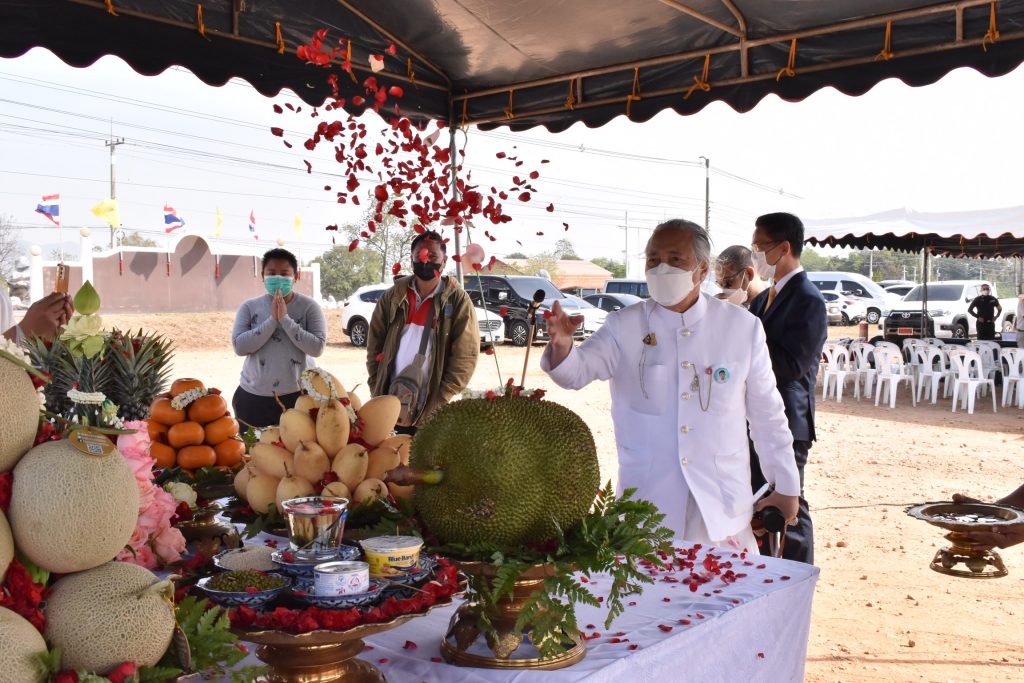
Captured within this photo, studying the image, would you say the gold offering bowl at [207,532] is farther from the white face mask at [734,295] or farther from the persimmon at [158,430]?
the white face mask at [734,295]

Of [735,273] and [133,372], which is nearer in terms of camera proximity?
[133,372]

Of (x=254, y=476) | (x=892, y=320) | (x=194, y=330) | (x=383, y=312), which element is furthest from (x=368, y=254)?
(x=254, y=476)

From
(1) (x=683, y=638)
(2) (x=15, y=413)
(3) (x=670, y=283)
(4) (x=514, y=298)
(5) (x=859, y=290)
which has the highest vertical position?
(5) (x=859, y=290)

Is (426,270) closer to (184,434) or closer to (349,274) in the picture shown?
(184,434)

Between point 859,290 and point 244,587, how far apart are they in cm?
3269

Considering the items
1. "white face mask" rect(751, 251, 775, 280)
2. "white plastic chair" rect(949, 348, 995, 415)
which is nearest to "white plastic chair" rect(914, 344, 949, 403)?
"white plastic chair" rect(949, 348, 995, 415)

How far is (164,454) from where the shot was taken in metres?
2.49

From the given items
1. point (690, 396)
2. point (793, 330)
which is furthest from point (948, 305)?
point (690, 396)

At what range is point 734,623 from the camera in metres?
1.76

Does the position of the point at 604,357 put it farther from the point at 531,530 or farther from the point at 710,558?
the point at 531,530

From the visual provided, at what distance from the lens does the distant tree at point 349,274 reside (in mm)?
48531

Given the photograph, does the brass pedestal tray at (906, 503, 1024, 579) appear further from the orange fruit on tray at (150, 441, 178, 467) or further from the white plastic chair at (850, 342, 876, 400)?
the white plastic chair at (850, 342, 876, 400)

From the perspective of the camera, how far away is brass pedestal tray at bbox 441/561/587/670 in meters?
1.44

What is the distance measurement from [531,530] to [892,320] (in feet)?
60.7
